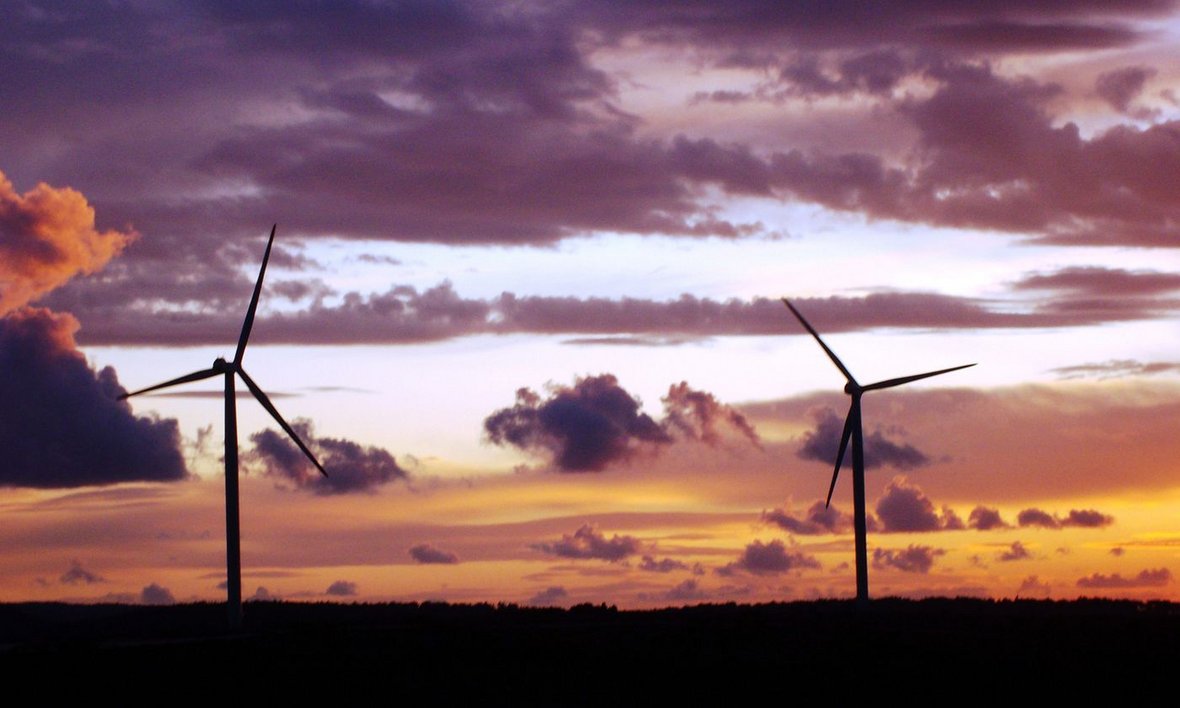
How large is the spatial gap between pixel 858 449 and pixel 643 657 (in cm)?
3017

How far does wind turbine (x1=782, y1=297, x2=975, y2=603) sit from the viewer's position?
10850 cm

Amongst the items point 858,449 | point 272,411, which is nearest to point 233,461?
point 272,411

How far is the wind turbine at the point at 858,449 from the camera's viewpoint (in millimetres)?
108500

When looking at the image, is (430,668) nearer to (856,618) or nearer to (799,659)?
(799,659)

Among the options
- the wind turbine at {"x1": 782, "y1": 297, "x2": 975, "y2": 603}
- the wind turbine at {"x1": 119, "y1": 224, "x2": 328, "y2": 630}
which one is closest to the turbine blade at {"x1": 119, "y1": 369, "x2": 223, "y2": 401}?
the wind turbine at {"x1": 119, "y1": 224, "x2": 328, "y2": 630}

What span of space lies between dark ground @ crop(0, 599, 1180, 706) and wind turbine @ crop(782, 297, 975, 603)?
132 inches

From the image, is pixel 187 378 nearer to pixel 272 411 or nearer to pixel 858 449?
pixel 272 411

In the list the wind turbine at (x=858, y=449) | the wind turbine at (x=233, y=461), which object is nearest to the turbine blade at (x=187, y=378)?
the wind turbine at (x=233, y=461)

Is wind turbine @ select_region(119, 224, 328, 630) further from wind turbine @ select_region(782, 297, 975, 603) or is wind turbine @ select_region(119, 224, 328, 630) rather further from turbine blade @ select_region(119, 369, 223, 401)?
wind turbine @ select_region(782, 297, 975, 603)

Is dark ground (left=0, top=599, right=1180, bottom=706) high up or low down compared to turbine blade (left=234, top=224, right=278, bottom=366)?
down

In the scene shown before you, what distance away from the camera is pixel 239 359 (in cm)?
10425

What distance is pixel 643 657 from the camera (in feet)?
283

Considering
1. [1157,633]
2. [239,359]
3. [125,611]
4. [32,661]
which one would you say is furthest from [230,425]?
[1157,633]

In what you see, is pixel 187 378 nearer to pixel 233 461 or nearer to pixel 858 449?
pixel 233 461
